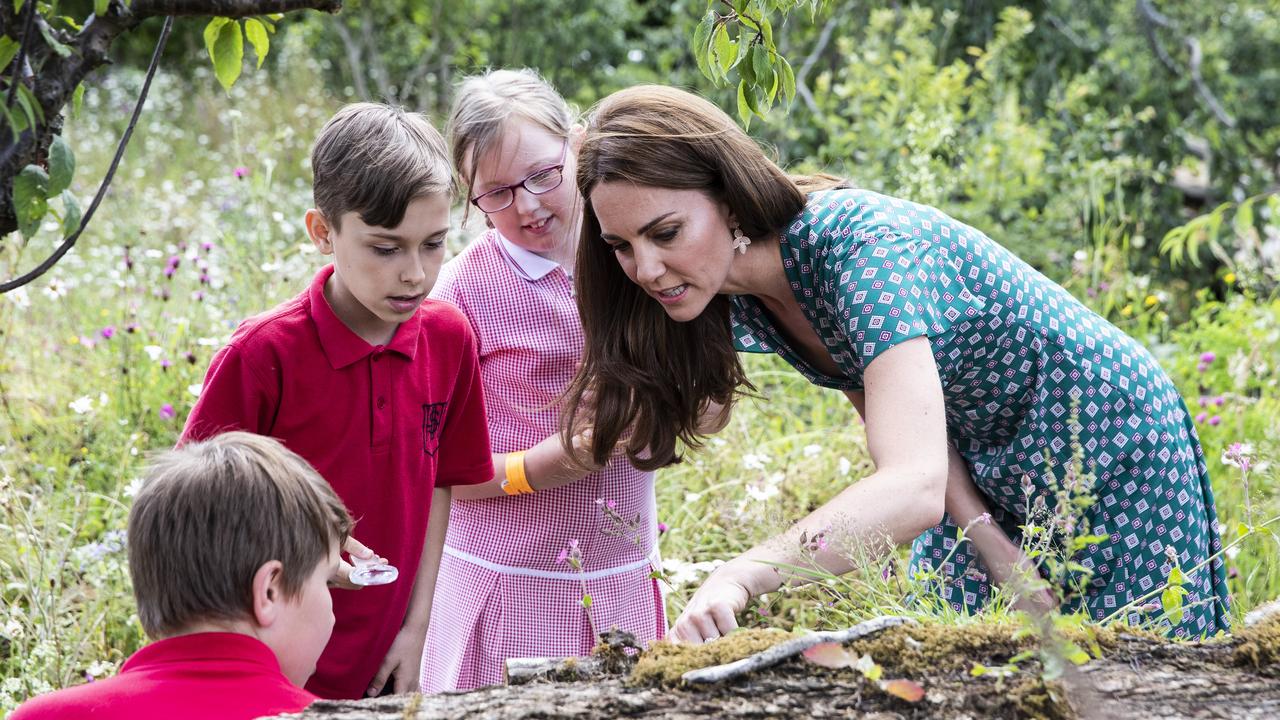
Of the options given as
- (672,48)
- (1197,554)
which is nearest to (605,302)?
(1197,554)

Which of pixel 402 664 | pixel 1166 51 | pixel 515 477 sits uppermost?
pixel 1166 51

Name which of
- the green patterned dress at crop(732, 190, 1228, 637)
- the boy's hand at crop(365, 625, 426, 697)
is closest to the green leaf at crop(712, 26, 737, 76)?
the green patterned dress at crop(732, 190, 1228, 637)

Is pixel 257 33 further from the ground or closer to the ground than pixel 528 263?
further from the ground

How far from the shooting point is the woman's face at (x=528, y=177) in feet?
7.63

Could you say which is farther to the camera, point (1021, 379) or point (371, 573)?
point (1021, 379)

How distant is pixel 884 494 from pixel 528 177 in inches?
41.3

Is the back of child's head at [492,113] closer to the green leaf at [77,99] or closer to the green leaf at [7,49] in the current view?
the green leaf at [77,99]

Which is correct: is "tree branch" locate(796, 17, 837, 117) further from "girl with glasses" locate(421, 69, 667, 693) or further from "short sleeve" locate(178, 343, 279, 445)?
"short sleeve" locate(178, 343, 279, 445)

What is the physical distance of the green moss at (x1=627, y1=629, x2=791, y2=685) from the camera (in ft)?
4.57

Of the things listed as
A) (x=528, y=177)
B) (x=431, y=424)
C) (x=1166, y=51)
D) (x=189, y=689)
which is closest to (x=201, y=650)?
(x=189, y=689)

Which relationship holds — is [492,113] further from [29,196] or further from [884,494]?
[884,494]

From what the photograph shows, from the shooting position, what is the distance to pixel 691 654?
1418mm

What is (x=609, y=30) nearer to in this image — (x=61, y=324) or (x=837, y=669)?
(x=61, y=324)

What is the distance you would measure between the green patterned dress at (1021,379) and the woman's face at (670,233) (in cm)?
13
